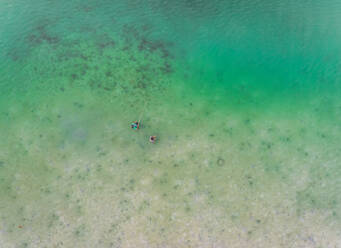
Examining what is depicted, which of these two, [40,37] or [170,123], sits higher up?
[40,37]

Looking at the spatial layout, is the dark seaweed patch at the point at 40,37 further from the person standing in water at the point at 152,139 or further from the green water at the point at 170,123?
the person standing in water at the point at 152,139

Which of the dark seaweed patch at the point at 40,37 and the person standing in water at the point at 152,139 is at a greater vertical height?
the dark seaweed patch at the point at 40,37

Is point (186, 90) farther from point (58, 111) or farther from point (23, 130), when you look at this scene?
point (23, 130)

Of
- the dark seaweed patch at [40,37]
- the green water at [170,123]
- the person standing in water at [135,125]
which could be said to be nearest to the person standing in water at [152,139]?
the green water at [170,123]

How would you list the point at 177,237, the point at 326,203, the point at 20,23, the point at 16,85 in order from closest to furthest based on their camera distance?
the point at 177,237, the point at 326,203, the point at 16,85, the point at 20,23

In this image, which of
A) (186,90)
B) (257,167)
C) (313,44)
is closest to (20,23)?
(186,90)

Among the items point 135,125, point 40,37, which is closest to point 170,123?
point 135,125

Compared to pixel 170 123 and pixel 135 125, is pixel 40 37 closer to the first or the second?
pixel 135 125

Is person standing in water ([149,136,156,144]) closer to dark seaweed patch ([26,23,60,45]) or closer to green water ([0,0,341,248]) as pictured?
green water ([0,0,341,248])
